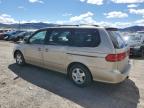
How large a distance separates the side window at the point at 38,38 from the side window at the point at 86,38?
1.54 meters

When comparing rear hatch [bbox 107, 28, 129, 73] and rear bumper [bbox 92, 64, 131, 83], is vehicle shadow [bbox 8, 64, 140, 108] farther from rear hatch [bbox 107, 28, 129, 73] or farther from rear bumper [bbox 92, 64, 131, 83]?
rear hatch [bbox 107, 28, 129, 73]

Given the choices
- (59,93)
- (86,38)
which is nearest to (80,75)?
(59,93)

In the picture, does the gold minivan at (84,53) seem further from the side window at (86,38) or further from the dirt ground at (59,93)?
the dirt ground at (59,93)

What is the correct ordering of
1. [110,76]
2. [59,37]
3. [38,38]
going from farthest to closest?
[38,38]
[59,37]
[110,76]

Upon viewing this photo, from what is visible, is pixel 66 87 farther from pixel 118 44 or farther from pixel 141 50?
pixel 141 50

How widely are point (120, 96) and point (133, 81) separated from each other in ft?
5.04

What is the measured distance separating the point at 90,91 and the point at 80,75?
57 centimetres

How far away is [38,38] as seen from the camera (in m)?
7.22

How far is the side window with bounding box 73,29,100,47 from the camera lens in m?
5.47

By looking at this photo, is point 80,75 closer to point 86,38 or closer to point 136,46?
point 86,38

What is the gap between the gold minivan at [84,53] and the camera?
5.26 metres

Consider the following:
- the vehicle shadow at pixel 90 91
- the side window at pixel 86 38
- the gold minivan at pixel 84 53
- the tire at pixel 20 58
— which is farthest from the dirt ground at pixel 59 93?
the side window at pixel 86 38

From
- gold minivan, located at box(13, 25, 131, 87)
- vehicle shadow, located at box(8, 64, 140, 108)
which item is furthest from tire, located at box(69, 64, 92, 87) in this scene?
vehicle shadow, located at box(8, 64, 140, 108)

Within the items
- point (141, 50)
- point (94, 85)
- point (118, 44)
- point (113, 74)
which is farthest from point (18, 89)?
point (141, 50)
